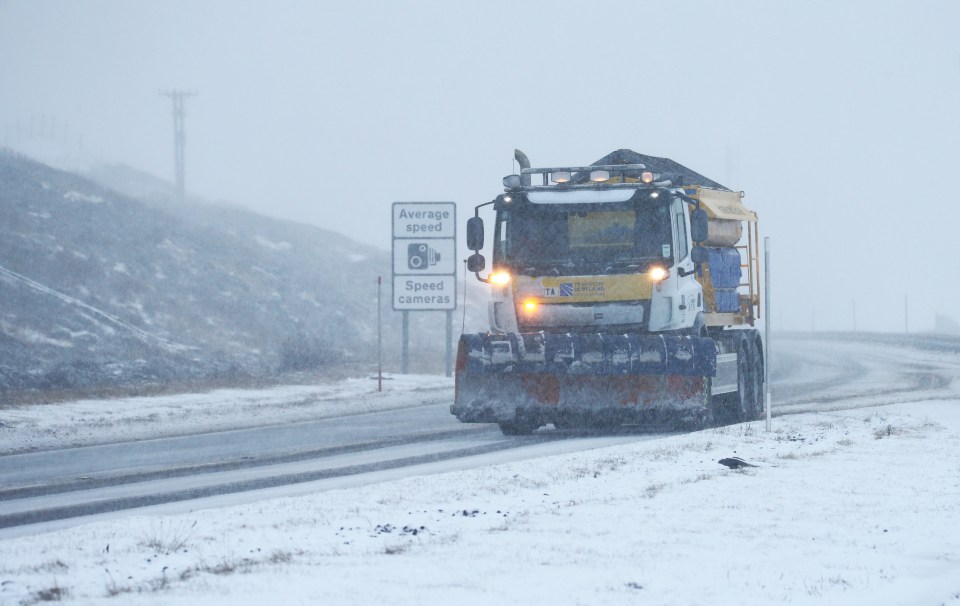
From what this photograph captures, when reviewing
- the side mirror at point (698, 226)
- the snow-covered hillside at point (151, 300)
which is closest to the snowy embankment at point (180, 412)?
the snow-covered hillside at point (151, 300)

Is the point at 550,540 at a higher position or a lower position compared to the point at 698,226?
lower

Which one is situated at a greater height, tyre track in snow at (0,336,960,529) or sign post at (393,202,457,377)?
sign post at (393,202,457,377)

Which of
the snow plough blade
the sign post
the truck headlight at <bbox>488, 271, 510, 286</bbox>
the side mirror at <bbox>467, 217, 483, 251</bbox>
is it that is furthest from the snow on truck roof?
the sign post

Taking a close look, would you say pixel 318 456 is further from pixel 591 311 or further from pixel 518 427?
pixel 591 311

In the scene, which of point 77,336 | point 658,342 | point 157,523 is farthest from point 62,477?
point 77,336

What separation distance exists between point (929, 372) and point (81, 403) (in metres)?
20.5

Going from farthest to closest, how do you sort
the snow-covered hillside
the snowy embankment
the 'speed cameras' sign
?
the snow-covered hillside < the 'speed cameras' sign < the snowy embankment

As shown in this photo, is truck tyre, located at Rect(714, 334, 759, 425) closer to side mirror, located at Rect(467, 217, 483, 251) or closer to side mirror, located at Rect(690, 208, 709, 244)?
side mirror, located at Rect(690, 208, 709, 244)

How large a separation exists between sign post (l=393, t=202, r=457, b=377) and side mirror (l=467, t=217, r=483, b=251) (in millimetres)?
14007

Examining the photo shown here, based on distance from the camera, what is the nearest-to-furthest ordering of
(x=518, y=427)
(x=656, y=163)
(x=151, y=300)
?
(x=518, y=427) < (x=656, y=163) < (x=151, y=300)

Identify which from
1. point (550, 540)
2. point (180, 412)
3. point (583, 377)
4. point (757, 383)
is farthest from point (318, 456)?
point (757, 383)

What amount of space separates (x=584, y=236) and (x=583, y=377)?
1761 mm

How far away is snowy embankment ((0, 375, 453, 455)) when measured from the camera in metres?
19.0

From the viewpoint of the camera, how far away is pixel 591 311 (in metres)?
17.6
